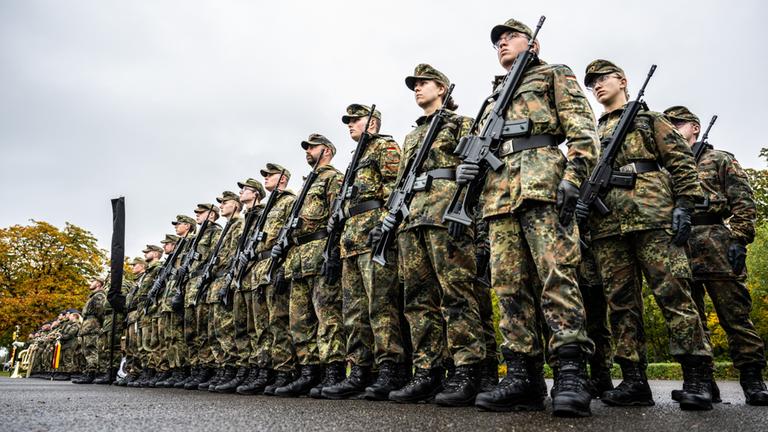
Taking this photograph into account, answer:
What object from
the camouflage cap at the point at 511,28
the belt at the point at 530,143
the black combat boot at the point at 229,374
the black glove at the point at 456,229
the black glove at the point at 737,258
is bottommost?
the black combat boot at the point at 229,374

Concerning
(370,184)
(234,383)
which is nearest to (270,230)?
(234,383)

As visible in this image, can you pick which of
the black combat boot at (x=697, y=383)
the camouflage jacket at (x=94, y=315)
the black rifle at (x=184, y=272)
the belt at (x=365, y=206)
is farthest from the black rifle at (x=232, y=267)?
the camouflage jacket at (x=94, y=315)

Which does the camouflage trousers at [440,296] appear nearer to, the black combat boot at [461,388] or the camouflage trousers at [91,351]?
the black combat boot at [461,388]

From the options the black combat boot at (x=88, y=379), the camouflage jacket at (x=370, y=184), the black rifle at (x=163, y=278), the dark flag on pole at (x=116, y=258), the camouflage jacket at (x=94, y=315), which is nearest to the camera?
the camouflage jacket at (x=370, y=184)

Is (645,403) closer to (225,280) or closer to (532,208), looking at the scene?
(532,208)

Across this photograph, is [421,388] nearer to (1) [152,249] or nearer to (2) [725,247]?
(2) [725,247]

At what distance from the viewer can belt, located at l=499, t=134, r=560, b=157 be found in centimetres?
371

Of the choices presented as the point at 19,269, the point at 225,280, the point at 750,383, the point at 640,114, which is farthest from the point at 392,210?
the point at 19,269

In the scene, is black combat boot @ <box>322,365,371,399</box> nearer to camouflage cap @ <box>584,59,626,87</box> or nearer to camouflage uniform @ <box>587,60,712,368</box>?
camouflage uniform @ <box>587,60,712,368</box>

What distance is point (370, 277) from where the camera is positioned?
4914mm

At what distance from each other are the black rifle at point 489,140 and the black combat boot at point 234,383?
14.0ft

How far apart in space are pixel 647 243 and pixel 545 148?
1044 millimetres

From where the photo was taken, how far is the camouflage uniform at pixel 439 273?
4.04 meters

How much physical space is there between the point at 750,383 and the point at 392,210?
119 inches
